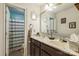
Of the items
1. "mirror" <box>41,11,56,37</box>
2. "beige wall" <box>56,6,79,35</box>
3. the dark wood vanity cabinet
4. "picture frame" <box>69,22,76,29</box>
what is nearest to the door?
the dark wood vanity cabinet

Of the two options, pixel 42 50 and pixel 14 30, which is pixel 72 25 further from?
pixel 14 30

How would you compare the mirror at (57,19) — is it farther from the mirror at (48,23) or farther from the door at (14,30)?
the door at (14,30)

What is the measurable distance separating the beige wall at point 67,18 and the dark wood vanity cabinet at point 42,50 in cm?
30

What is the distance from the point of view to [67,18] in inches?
69.0

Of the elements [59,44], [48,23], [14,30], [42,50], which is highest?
[48,23]

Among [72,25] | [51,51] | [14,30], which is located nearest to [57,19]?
[72,25]

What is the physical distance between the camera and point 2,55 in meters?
1.79

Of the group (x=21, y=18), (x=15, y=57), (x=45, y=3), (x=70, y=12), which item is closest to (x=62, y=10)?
(x=70, y=12)

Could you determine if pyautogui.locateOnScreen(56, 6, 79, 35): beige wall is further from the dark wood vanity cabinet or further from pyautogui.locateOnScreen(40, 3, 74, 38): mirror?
the dark wood vanity cabinet

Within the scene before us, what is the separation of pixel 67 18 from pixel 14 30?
802 mm

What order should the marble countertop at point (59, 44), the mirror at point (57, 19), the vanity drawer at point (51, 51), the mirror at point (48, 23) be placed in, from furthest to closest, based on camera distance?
1. the mirror at point (48, 23)
2. the mirror at point (57, 19)
3. the vanity drawer at point (51, 51)
4. the marble countertop at point (59, 44)

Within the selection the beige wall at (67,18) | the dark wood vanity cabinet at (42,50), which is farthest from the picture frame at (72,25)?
the dark wood vanity cabinet at (42,50)

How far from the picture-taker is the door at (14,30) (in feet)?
5.91

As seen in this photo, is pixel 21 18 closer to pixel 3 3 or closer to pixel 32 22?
pixel 32 22
